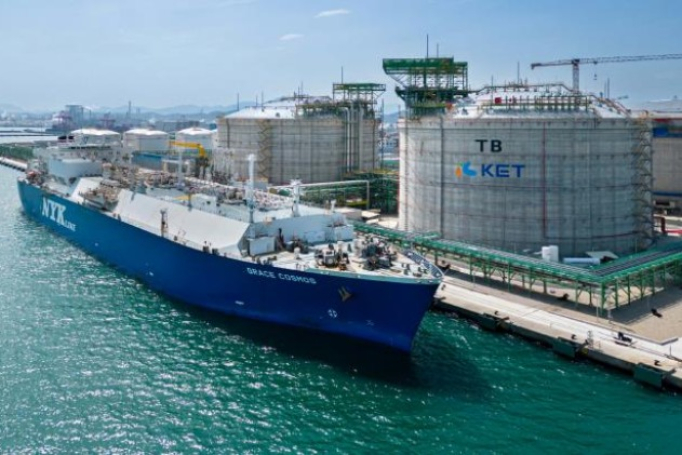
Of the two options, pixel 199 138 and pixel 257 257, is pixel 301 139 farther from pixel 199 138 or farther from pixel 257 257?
pixel 257 257

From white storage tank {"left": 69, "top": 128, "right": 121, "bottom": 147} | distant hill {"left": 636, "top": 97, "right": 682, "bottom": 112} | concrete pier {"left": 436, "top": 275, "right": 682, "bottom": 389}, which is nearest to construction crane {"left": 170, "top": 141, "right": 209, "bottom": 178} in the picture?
white storage tank {"left": 69, "top": 128, "right": 121, "bottom": 147}

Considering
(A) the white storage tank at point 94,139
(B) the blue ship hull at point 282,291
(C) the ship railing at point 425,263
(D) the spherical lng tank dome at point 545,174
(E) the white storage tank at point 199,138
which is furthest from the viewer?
(E) the white storage tank at point 199,138

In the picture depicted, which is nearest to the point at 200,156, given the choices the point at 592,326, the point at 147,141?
the point at 147,141

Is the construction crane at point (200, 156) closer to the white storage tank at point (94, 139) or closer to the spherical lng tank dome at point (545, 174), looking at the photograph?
the white storage tank at point (94, 139)

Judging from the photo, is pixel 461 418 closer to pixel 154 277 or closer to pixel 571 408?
pixel 571 408

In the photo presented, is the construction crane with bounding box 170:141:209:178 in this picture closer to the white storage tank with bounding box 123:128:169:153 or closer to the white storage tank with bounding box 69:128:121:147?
the white storage tank with bounding box 69:128:121:147

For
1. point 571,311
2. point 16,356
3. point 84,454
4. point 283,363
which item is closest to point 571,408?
point 571,311

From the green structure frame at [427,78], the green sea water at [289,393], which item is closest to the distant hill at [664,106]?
the green structure frame at [427,78]
